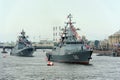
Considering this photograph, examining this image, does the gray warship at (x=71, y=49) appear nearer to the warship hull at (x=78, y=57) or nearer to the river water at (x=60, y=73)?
the warship hull at (x=78, y=57)

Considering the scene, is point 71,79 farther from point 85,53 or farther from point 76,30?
point 76,30

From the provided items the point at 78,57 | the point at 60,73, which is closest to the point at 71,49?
the point at 78,57

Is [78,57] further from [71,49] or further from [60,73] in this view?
[60,73]

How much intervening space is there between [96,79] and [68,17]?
7429 centimetres

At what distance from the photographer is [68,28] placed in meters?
158

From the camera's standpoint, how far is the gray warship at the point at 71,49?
142 m

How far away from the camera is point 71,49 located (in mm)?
145000

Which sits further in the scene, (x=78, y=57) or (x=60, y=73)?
(x=78, y=57)

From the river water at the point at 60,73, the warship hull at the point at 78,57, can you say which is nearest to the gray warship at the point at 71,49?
the warship hull at the point at 78,57

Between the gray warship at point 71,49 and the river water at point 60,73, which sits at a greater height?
the gray warship at point 71,49

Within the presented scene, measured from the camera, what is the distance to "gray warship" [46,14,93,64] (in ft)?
467

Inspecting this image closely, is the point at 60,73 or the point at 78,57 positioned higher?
the point at 78,57

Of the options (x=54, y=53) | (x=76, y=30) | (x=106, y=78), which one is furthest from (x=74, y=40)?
(x=106, y=78)

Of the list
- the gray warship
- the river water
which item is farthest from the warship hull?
the river water
